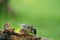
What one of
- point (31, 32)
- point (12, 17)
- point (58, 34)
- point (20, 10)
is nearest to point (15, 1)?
point (20, 10)

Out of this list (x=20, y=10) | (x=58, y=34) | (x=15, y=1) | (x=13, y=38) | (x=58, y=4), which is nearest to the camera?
(x=13, y=38)

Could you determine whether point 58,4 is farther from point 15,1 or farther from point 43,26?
point 15,1

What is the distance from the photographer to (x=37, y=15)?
2385mm

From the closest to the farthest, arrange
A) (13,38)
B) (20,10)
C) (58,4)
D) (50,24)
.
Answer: (13,38) < (50,24) < (58,4) < (20,10)

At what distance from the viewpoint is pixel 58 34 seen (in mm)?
1967

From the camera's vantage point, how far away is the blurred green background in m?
2.11

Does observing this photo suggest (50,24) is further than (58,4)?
No

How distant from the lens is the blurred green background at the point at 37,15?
211cm

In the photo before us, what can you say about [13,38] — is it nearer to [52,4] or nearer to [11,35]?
[11,35]

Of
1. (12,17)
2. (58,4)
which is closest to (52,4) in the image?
(58,4)

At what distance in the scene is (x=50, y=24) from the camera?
2.17 metres

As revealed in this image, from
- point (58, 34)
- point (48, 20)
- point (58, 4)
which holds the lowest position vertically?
point (58, 34)

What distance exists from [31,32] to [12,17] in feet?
4.54

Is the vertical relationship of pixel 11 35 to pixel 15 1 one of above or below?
below
